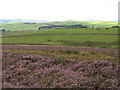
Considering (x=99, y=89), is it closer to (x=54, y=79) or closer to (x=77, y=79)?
(x=77, y=79)

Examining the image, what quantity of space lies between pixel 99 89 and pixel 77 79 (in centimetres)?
204

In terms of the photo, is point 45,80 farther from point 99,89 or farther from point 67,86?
point 99,89

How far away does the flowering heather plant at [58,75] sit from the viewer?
35.6 feet

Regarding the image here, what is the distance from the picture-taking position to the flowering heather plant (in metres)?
10.9

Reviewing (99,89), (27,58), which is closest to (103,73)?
(99,89)

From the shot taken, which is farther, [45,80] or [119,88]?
[45,80]

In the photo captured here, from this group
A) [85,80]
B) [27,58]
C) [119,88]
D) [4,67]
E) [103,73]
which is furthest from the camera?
[27,58]

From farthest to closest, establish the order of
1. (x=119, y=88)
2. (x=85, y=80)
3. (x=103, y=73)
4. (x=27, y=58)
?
1. (x=27, y=58)
2. (x=103, y=73)
3. (x=85, y=80)
4. (x=119, y=88)

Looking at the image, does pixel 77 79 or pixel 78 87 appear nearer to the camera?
pixel 78 87

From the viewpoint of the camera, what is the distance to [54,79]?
39.2 feet

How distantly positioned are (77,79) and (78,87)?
145cm

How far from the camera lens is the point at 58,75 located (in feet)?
42.7

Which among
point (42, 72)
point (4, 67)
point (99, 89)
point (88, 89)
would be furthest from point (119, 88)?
point (4, 67)

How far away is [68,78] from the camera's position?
12070 mm
